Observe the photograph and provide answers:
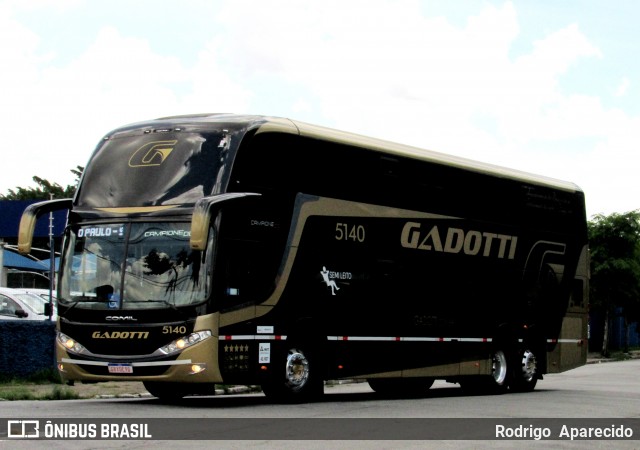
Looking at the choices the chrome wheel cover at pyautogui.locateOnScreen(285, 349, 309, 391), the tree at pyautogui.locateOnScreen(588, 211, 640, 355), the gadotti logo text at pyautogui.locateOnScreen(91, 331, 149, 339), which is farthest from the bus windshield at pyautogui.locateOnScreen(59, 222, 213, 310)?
the tree at pyautogui.locateOnScreen(588, 211, 640, 355)

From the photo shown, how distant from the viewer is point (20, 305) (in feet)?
101

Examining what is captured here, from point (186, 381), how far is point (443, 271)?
685 cm

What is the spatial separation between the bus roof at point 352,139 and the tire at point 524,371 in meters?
3.56

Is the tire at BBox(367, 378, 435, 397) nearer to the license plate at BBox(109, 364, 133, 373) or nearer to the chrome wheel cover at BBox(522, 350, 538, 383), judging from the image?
the chrome wheel cover at BBox(522, 350, 538, 383)

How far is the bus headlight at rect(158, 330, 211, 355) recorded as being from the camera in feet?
54.4

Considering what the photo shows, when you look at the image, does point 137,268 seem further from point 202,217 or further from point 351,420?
point 351,420

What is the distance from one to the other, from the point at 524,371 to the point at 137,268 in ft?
33.3

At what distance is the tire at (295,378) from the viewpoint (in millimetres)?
17891

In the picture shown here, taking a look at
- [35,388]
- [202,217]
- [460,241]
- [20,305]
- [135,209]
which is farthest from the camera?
[20,305]

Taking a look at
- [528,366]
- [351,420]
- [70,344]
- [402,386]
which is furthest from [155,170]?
[528,366]

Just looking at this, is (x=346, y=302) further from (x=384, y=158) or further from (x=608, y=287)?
(x=608, y=287)

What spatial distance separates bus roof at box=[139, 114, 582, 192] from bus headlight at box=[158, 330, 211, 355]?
307 centimetres

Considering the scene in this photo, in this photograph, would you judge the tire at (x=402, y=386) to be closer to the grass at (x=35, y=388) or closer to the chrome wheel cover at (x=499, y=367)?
the chrome wheel cover at (x=499, y=367)
